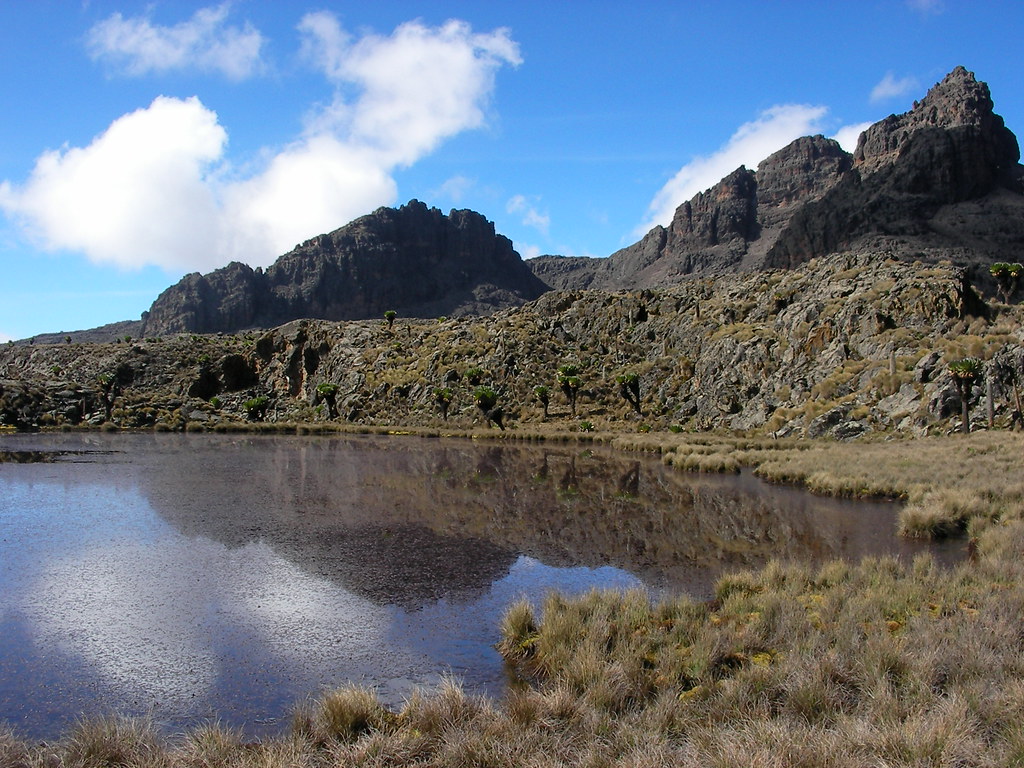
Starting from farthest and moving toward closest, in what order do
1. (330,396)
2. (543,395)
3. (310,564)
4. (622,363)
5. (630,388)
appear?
(330,396), (622,363), (630,388), (543,395), (310,564)

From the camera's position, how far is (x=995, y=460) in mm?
31578

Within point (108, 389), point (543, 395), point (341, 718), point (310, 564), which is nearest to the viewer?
point (341, 718)

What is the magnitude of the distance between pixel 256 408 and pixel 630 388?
5823 centimetres

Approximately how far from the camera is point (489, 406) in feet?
280

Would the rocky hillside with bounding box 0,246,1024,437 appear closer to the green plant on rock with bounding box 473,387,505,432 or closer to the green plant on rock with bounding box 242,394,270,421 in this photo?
the green plant on rock with bounding box 242,394,270,421

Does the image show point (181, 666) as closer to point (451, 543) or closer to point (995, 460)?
point (451, 543)

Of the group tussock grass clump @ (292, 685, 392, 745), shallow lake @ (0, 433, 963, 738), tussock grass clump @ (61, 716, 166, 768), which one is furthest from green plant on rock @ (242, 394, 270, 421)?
tussock grass clump @ (292, 685, 392, 745)

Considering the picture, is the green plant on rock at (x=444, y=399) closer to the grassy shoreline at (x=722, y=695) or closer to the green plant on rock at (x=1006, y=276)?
the green plant on rock at (x=1006, y=276)

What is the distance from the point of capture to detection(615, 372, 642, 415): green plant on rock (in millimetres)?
83250

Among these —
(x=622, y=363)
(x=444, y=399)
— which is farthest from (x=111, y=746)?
(x=622, y=363)

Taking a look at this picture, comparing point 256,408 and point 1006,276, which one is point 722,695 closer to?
point 1006,276

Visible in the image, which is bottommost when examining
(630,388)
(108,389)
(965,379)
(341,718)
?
(341,718)

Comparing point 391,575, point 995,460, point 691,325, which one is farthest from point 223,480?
point 691,325

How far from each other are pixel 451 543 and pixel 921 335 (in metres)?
53.4
